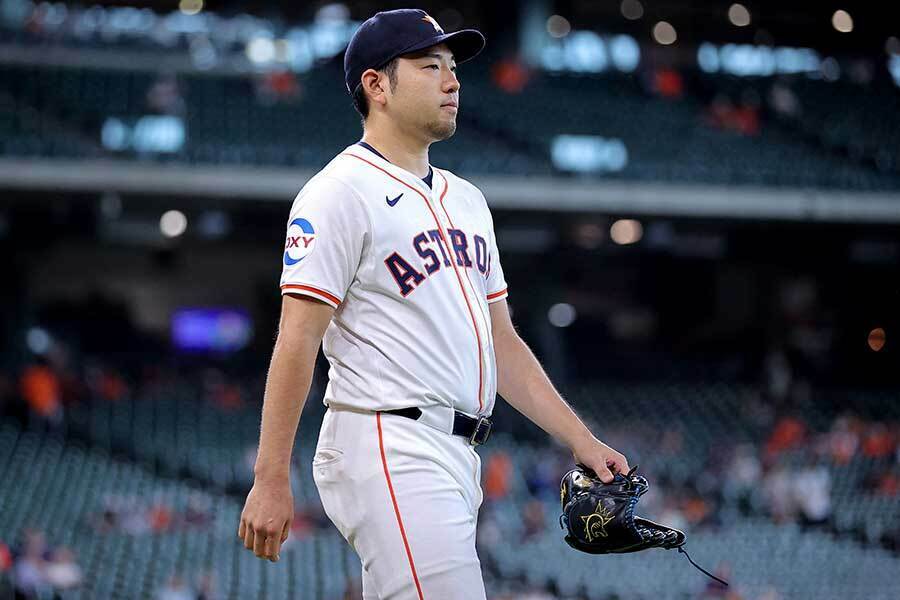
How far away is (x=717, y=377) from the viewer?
18969 millimetres

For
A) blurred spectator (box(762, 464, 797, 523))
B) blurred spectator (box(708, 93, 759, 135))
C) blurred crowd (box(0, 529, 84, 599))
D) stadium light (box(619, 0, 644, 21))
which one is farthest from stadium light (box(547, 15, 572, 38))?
blurred crowd (box(0, 529, 84, 599))

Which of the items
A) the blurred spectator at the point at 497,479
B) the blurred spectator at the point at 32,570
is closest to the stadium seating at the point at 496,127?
the blurred spectator at the point at 497,479

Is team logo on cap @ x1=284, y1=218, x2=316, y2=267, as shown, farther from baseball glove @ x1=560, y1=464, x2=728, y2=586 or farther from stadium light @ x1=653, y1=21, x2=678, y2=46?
stadium light @ x1=653, y1=21, x2=678, y2=46

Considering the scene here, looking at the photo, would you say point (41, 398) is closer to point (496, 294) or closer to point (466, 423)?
point (496, 294)

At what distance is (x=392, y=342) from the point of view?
2.46m

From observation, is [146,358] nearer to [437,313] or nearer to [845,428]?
[845,428]

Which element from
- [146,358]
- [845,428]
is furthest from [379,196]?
[146,358]

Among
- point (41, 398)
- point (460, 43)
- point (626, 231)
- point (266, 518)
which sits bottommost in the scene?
point (41, 398)

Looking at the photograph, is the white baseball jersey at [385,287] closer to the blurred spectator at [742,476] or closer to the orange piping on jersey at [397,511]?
the orange piping on jersey at [397,511]

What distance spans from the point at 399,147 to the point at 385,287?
13.6 inches

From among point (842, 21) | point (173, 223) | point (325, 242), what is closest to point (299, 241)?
point (325, 242)

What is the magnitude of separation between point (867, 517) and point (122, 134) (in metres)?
9.68

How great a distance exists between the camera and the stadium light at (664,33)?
21266mm

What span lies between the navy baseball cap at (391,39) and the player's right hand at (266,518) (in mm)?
913
